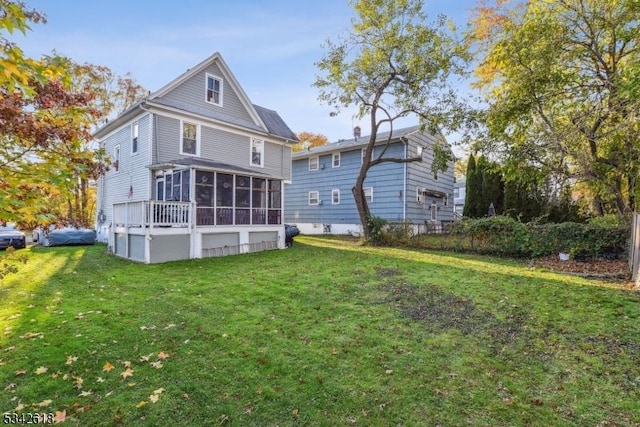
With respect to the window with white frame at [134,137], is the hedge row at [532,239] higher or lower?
lower

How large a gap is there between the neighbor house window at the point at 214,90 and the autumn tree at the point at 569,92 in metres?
11.8

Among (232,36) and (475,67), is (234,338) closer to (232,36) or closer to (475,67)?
(232,36)

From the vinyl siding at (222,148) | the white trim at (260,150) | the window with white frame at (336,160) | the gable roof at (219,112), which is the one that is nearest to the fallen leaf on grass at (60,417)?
the vinyl siding at (222,148)

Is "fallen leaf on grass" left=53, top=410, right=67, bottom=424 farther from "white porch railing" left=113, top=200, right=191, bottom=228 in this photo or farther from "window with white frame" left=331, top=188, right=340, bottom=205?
"window with white frame" left=331, top=188, right=340, bottom=205

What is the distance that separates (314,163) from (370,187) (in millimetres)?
5047

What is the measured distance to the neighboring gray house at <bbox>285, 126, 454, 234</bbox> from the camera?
2034 cm

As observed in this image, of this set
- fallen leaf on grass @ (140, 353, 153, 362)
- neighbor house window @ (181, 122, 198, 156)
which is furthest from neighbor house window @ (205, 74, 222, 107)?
fallen leaf on grass @ (140, 353, 153, 362)

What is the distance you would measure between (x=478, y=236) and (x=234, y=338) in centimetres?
1126

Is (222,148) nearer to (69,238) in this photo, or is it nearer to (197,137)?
(197,137)

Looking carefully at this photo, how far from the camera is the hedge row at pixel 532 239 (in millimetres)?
10680

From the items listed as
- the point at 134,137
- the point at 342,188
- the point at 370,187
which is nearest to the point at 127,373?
the point at 134,137

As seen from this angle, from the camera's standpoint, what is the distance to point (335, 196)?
2330 centimetres

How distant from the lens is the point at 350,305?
20.4 ft

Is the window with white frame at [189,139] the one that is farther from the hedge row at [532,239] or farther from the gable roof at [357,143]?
the hedge row at [532,239]
